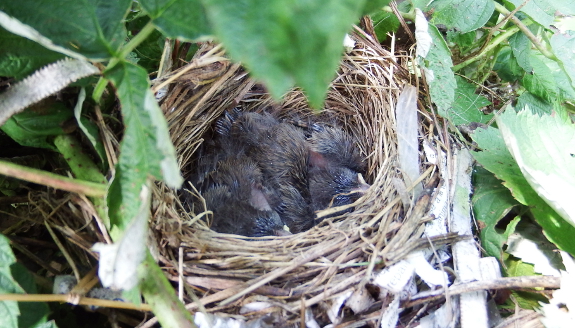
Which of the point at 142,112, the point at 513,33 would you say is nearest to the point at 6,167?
the point at 142,112

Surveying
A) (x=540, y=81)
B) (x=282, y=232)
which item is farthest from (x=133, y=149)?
(x=540, y=81)

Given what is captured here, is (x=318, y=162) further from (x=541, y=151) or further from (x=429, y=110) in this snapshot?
(x=541, y=151)

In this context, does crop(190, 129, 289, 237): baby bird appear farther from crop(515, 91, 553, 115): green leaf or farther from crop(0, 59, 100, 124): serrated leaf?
crop(515, 91, 553, 115): green leaf

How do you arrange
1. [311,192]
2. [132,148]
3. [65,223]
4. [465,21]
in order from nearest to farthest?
[132,148]
[65,223]
[465,21]
[311,192]

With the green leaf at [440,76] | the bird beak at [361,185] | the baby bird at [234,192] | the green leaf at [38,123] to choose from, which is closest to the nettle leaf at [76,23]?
the green leaf at [38,123]

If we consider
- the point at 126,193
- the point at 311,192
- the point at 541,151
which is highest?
the point at 126,193

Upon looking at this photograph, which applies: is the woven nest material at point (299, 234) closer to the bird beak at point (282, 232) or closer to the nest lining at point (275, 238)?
the nest lining at point (275, 238)
